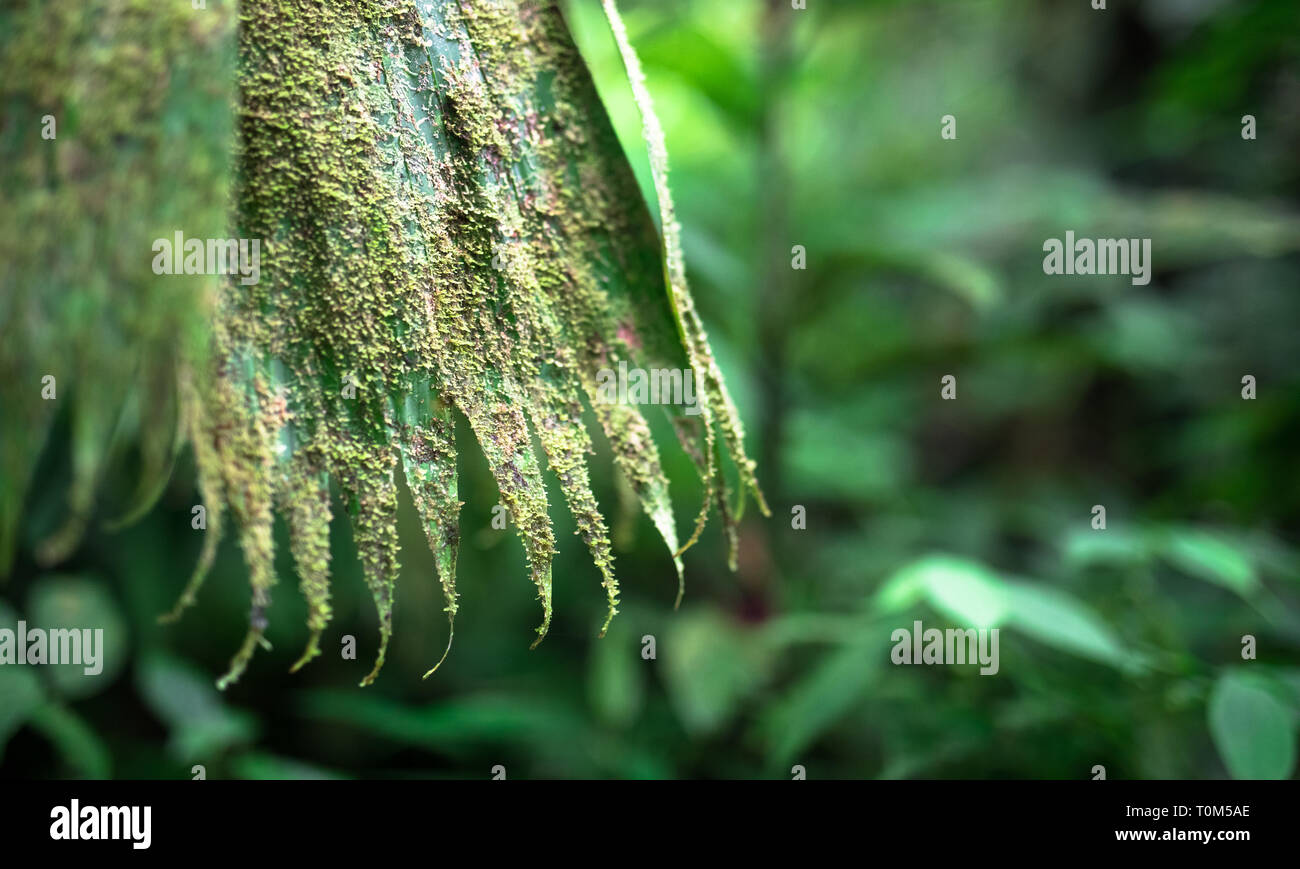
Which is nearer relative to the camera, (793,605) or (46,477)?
(46,477)

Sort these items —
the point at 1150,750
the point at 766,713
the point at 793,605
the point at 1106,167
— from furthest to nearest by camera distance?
the point at 1106,167, the point at 793,605, the point at 766,713, the point at 1150,750

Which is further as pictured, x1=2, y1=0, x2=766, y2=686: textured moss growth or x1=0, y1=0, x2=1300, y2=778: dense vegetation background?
x1=0, y1=0, x2=1300, y2=778: dense vegetation background

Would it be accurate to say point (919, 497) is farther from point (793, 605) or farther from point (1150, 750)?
point (1150, 750)

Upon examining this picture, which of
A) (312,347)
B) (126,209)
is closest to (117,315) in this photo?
(126,209)
